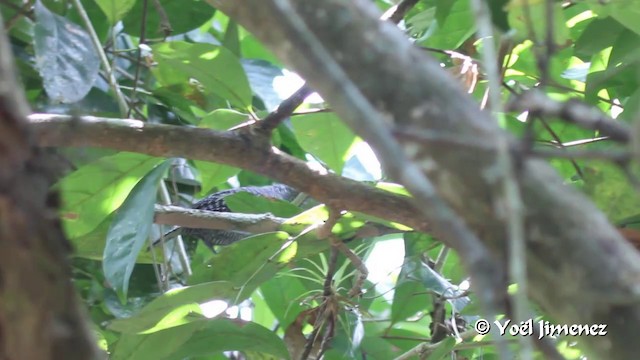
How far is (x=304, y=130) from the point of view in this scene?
4.16ft

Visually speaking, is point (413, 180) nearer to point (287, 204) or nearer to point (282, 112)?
point (282, 112)

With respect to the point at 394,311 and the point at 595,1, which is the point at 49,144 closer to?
the point at 595,1

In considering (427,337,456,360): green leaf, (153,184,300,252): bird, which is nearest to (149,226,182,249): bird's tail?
(153,184,300,252): bird

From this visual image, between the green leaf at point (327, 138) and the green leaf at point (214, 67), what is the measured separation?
3.7 inches

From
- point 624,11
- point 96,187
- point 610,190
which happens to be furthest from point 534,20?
point 96,187

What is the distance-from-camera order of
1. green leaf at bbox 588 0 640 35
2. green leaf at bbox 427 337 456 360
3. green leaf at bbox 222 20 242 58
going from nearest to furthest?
1. green leaf at bbox 588 0 640 35
2. green leaf at bbox 427 337 456 360
3. green leaf at bbox 222 20 242 58

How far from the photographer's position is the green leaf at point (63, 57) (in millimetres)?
1442

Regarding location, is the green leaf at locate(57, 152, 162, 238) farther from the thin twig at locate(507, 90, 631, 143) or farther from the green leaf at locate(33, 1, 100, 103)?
the thin twig at locate(507, 90, 631, 143)

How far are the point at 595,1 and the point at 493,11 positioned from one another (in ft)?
0.36

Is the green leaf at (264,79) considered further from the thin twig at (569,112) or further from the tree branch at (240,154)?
the thin twig at (569,112)

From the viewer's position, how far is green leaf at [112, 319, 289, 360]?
1.17 metres

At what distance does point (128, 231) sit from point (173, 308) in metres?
0.12

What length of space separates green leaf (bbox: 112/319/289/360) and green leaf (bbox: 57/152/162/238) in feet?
0.58

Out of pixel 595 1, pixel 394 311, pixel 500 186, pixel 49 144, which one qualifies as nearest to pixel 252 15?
pixel 500 186
